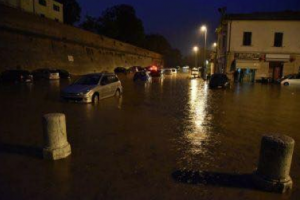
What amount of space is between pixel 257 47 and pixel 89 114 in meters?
30.6

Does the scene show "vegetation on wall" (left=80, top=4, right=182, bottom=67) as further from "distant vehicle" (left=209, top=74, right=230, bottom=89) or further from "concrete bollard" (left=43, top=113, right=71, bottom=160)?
"concrete bollard" (left=43, top=113, right=71, bottom=160)

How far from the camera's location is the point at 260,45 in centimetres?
3394

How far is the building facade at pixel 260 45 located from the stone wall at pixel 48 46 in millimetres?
24769

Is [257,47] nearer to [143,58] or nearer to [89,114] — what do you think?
[89,114]

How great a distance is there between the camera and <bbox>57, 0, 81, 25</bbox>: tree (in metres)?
62.0

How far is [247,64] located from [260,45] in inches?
128

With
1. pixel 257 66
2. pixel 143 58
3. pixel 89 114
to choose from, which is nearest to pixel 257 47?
pixel 257 66

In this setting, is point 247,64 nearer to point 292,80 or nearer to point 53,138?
point 292,80

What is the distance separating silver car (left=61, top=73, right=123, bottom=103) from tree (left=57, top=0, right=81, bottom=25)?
5432 centimetres

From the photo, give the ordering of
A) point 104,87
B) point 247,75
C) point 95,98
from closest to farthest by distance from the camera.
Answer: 1. point 95,98
2. point 104,87
3. point 247,75

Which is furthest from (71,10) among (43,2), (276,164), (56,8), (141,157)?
(276,164)

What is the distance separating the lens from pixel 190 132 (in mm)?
7934

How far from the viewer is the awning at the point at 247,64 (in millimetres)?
33875

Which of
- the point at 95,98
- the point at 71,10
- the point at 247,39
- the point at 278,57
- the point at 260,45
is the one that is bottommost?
the point at 95,98
